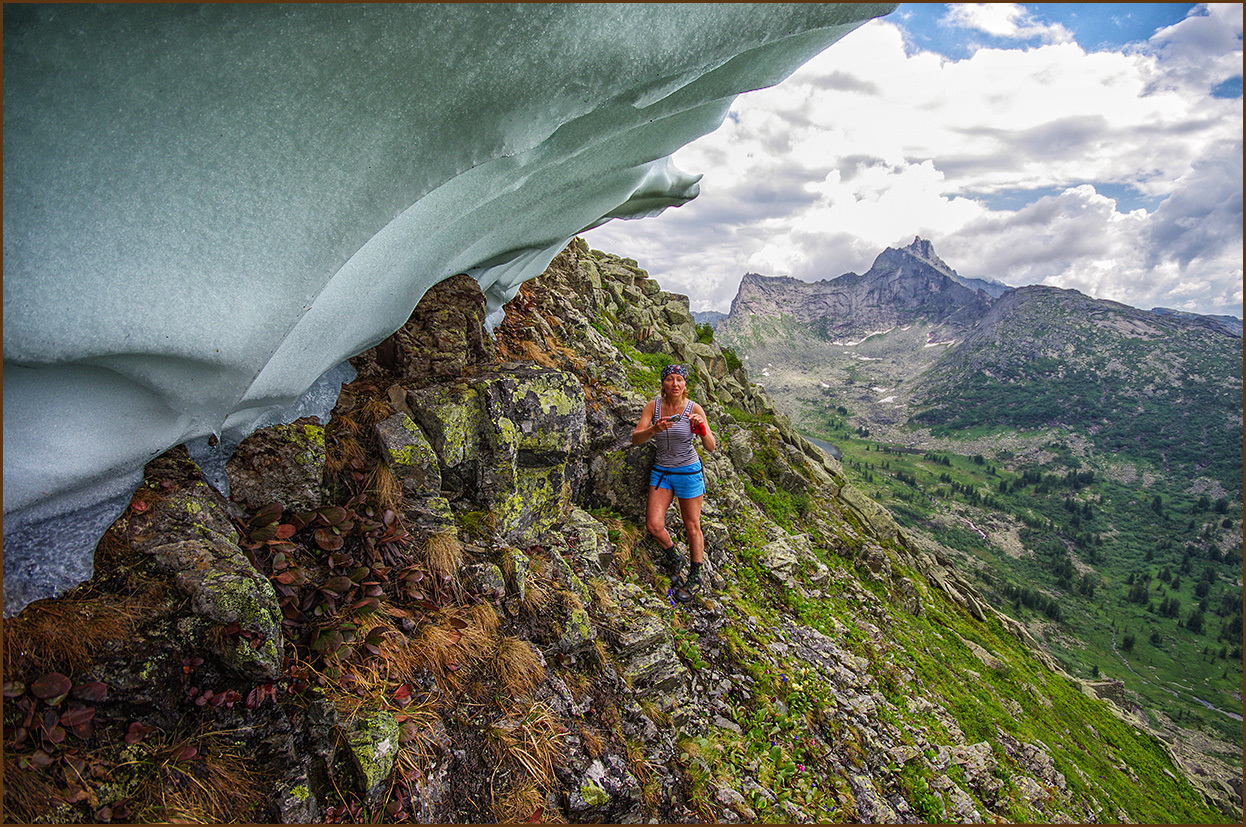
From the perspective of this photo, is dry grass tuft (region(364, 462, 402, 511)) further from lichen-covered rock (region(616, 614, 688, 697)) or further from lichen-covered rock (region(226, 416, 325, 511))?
lichen-covered rock (region(616, 614, 688, 697))

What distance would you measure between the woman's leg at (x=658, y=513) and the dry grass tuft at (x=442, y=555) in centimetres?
340

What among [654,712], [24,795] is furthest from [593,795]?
[24,795]

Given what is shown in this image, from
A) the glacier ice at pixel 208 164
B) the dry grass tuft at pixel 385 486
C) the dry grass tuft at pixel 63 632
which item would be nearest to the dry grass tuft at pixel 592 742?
the dry grass tuft at pixel 385 486

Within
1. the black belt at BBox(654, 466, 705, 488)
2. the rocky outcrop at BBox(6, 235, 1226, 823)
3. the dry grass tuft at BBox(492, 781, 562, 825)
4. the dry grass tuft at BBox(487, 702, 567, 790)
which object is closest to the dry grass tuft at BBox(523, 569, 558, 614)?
the rocky outcrop at BBox(6, 235, 1226, 823)

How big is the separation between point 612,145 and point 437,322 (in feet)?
10.3

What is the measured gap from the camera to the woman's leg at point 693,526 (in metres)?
7.86

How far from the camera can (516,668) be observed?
479cm

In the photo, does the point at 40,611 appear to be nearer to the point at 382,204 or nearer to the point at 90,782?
the point at 90,782

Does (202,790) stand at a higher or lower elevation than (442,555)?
lower

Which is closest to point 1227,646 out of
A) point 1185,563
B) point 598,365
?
point 1185,563

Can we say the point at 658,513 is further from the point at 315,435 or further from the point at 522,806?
the point at 315,435

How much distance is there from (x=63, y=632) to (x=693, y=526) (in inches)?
258

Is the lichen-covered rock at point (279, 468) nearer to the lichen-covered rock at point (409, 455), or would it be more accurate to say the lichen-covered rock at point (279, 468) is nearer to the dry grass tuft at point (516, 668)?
the lichen-covered rock at point (409, 455)

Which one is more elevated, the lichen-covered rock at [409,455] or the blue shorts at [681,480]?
the lichen-covered rock at [409,455]
